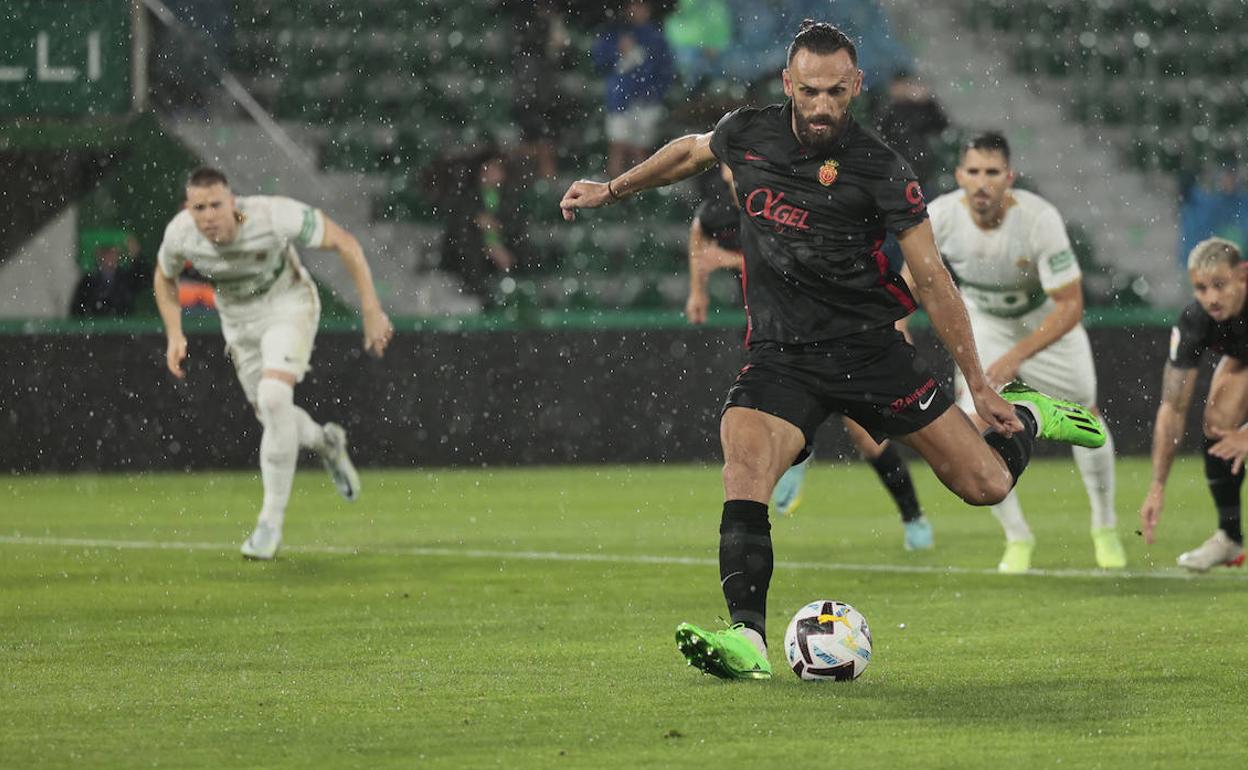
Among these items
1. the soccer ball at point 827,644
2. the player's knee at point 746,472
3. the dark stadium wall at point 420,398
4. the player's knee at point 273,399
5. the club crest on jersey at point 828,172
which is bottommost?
the dark stadium wall at point 420,398

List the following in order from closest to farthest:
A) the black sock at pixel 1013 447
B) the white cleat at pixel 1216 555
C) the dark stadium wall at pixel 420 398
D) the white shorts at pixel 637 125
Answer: the black sock at pixel 1013 447, the white cleat at pixel 1216 555, the dark stadium wall at pixel 420 398, the white shorts at pixel 637 125

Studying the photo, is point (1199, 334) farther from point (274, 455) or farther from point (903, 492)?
point (274, 455)

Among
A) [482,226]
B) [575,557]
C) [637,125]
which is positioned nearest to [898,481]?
[575,557]

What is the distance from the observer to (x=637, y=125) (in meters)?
18.3

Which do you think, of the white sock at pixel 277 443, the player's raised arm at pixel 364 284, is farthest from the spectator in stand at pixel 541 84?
the white sock at pixel 277 443

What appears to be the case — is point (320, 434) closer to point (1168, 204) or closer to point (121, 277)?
point (121, 277)

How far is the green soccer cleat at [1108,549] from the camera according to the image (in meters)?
10.1

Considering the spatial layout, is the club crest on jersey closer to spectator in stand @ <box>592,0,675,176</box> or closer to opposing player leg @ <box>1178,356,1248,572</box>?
opposing player leg @ <box>1178,356,1248,572</box>

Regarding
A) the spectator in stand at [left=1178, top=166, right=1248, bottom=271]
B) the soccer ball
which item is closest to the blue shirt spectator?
the spectator in stand at [left=1178, top=166, right=1248, bottom=271]

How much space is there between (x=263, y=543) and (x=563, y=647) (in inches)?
141

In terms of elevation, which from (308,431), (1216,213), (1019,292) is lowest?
(308,431)

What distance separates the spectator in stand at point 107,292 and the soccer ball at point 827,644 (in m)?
11.2

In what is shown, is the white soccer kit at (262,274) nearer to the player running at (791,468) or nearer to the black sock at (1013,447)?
the player running at (791,468)

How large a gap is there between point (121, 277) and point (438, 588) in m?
8.22
